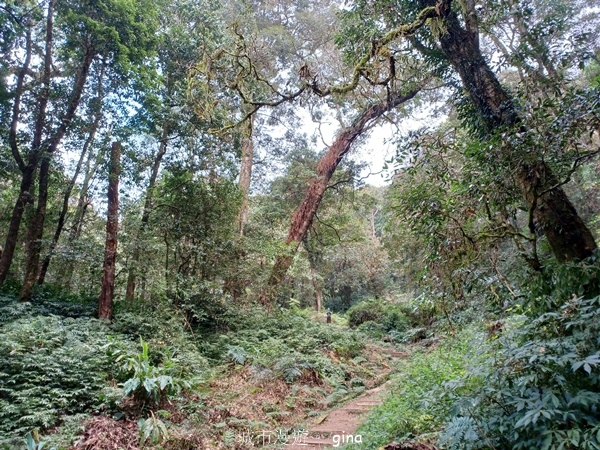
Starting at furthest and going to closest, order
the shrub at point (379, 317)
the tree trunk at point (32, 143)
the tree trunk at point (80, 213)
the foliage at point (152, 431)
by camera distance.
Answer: the shrub at point (379, 317)
the tree trunk at point (80, 213)
the tree trunk at point (32, 143)
the foliage at point (152, 431)

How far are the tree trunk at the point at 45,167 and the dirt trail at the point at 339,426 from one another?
7522 millimetres

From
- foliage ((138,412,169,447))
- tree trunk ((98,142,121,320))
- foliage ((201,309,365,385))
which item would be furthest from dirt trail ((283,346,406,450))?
tree trunk ((98,142,121,320))

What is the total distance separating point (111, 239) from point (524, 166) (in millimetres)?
8582

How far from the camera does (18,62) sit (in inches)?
360

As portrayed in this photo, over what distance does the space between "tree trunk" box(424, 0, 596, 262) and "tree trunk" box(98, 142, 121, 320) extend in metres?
7.62

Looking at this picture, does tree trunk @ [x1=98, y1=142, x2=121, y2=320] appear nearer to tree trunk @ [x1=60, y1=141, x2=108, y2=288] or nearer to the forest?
the forest

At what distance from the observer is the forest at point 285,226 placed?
3.30m

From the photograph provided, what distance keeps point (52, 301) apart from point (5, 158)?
439cm

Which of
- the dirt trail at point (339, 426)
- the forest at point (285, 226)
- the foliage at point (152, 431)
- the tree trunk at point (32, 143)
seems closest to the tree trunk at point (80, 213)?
the forest at point (285, 226)

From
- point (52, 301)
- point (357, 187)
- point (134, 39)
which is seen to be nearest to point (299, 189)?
point (357, 187)

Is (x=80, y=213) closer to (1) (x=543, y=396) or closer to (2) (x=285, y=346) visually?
(2) (x=285, y=346)

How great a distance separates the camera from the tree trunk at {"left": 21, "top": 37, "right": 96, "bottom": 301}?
333 inches

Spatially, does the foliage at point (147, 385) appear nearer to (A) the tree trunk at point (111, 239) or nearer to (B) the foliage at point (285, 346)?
(B) the foliage at point (285, 346)

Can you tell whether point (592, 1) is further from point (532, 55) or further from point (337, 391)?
point (337, 391)
